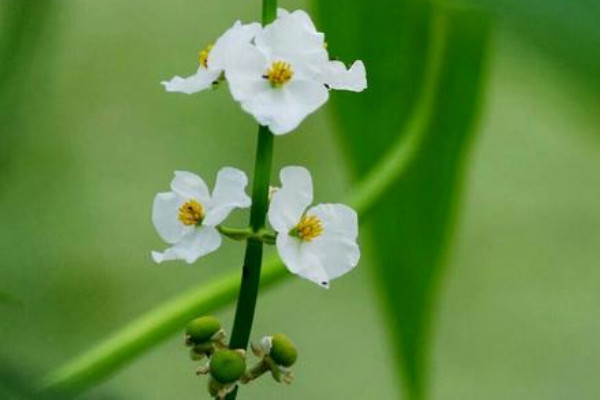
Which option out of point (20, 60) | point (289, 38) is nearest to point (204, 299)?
point (20, 60)

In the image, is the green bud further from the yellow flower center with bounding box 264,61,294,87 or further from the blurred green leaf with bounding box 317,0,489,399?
the blurred green leaf with bounding box 317,0,489,399

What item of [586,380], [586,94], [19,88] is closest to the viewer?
[586,94]

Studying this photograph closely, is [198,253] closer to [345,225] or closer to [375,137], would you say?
[345,225]

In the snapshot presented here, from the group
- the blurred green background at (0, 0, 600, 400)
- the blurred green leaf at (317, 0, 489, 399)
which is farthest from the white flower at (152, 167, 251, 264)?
the blurred green background at (0, 0, 600, 400)

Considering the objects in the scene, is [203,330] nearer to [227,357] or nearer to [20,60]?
[227,357]

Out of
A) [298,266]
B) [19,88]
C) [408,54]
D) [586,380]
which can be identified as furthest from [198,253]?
[586,380]

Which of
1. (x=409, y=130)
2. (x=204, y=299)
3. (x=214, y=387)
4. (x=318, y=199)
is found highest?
(x=318, y=199)
